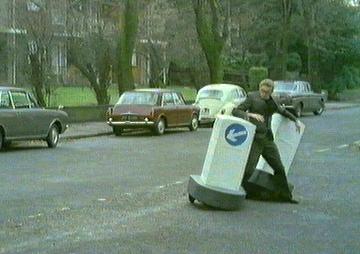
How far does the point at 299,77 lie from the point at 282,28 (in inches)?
334

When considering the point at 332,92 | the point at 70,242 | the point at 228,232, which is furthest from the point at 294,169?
the point at 332,92

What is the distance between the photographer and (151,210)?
11594 mm

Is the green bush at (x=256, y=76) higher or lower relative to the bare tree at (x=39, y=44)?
lower

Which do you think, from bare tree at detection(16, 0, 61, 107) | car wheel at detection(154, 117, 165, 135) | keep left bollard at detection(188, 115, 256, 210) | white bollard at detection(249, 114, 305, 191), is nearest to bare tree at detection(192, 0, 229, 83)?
bare tree at detection(16, 0, 61, 107)

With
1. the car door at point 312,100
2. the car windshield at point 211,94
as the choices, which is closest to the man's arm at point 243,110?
the car windshield at point 211,94

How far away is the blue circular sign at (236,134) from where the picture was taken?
11.5 meters

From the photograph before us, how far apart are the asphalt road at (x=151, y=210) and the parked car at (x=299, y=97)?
20.2 meters

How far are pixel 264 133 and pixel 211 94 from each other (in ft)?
70.6

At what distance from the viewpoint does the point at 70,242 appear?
9.09m

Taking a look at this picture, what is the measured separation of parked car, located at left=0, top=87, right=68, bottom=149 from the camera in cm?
2130

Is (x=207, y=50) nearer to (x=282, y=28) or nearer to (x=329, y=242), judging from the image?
(x=282, y=28)

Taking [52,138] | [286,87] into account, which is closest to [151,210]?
[52,138]

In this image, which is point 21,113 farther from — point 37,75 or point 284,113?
point 284,113

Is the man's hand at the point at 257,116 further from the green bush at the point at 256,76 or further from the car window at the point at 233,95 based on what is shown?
the green bush at the point at 256,76
